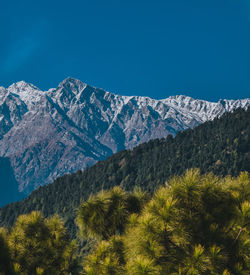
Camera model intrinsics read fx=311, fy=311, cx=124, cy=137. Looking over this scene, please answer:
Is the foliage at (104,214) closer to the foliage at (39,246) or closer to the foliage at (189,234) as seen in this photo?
the foliage at (189,234)

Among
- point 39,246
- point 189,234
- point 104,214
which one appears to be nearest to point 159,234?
point 189,234

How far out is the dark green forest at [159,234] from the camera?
1009 cm

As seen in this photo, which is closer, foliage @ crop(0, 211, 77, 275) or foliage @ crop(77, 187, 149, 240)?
foliage @ crop(77, 187, 149, 240)

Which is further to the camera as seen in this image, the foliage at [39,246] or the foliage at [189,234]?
the foliage at [39,246]

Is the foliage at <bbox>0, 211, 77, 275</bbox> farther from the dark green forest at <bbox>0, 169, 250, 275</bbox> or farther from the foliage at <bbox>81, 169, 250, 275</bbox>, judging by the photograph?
the foliage at <bbox>81, 169, 250, 275</bbox>

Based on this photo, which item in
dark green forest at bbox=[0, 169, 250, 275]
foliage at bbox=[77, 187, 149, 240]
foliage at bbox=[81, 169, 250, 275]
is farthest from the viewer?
foliage at bbox=[77, 187, 149, 240]

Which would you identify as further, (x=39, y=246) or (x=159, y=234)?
(x=39, y=246)

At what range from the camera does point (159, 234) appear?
33.4ft

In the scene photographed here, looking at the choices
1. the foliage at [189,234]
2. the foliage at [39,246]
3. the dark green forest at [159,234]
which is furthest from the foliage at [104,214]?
the foliage at [39,246]

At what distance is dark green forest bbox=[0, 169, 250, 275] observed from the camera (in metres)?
10.1

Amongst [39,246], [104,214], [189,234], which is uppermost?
[104,214]

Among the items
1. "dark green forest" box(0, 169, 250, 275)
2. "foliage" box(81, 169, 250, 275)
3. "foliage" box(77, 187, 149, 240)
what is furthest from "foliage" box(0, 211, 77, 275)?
"foliage" box(81, 169, 250, 275)

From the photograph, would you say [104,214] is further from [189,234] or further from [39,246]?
[189,234]

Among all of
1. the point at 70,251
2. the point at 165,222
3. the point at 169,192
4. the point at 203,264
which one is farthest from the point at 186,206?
the point at 70,251
